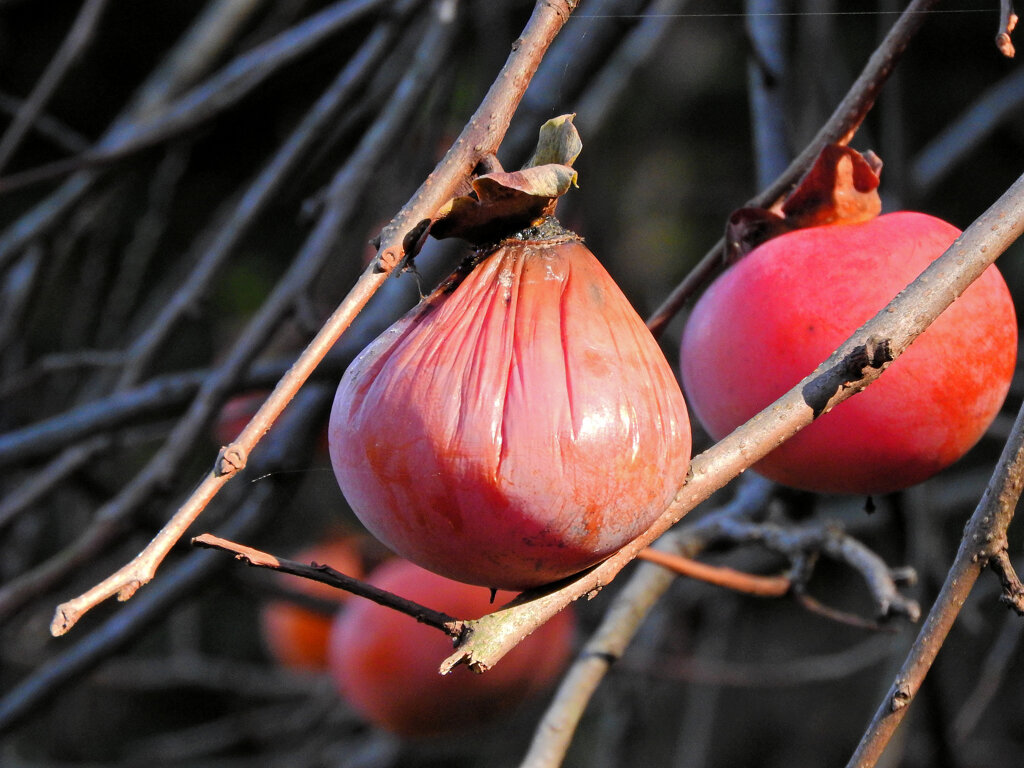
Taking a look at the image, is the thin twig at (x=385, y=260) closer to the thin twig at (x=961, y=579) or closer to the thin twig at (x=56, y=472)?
the thin twig at (x=961, y=579)

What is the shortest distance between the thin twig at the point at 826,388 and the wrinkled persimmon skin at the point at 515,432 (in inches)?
0.5

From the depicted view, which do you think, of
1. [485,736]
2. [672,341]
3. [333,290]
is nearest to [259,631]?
[485,736]

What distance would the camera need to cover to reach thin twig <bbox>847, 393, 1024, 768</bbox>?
1.45 ft

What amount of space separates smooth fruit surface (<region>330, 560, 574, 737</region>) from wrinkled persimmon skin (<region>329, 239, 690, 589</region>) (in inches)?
30.6

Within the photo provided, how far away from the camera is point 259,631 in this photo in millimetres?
2334

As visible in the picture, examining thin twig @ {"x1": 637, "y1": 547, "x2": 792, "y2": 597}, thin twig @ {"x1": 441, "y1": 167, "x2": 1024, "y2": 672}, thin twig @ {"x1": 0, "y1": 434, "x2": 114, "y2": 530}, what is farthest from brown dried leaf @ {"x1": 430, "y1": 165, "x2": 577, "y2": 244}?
thin twig @ {"x1": 0, "y1": 434, "x2": 114, "y2": 530}

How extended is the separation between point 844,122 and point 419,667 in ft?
2.74

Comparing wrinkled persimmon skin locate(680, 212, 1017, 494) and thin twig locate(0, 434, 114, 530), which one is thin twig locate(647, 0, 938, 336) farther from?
thin twig locate(0, 434, 114, 530)

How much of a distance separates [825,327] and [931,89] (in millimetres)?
1515

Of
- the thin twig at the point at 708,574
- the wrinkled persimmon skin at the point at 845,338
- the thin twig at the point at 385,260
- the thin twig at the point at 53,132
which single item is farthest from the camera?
the thin twig at the point at 53,132

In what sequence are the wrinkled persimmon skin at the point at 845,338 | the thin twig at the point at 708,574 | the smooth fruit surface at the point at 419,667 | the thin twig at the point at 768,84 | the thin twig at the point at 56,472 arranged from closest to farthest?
the wrinkled persimmon skin at the point at 845,338, the thin twig at the point at 708,574, the thin twig at the point at 768,84, the thin twig at the point at 56,472, the smooth fruit surface at the point at 419,667

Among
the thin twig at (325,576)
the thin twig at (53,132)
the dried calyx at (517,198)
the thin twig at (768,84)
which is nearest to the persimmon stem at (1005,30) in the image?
the dried calyx at (517,198)

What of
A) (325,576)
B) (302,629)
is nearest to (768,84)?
(325,576)

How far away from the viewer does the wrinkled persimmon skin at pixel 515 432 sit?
0.41 meters
